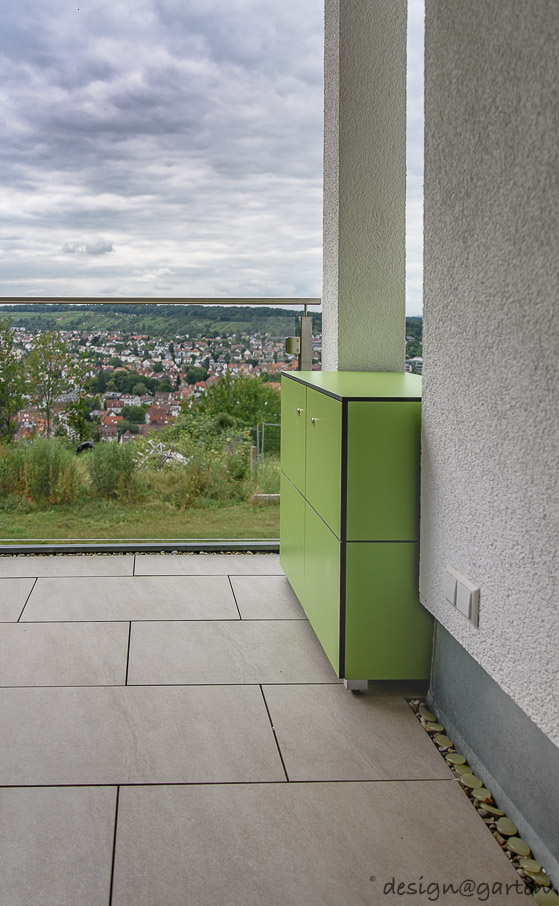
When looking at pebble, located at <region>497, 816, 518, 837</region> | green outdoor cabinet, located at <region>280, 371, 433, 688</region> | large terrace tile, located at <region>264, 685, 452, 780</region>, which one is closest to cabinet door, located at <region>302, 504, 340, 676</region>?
green outdoor cabinet, located at <region>280, 371, 433, 688</region>

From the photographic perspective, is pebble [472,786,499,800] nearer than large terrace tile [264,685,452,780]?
Yes

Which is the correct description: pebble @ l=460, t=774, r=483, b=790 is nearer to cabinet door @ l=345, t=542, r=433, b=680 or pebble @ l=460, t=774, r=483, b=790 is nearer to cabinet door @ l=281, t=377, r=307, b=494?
cabinet door @ l=345, t=542, r=433, b=680

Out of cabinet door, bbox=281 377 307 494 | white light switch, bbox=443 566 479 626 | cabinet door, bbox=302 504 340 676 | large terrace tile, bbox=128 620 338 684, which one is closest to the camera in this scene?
white light switch, bbox=443 566 479 626

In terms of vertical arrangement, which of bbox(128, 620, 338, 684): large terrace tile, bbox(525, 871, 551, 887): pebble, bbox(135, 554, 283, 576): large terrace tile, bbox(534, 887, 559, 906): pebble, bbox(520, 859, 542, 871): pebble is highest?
bbox(135, 554, 283, 576): large terrace tile

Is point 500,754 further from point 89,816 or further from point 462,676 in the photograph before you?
point 89,816

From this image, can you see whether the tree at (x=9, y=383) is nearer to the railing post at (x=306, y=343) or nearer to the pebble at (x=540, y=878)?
the railing post at (x=306, y=343)

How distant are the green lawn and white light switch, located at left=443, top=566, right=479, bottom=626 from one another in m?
1.87

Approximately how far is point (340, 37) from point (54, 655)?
7.76 ft

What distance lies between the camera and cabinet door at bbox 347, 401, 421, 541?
217cm

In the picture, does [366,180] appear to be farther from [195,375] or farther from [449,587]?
[449,587]

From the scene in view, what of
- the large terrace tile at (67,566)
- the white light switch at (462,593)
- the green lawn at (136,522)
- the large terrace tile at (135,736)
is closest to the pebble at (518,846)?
the white light switch at (462,593)

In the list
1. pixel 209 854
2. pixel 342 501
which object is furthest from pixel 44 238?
pixel 209 854

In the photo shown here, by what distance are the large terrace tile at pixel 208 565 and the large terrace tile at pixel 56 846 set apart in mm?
1680

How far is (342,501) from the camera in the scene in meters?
2.19
